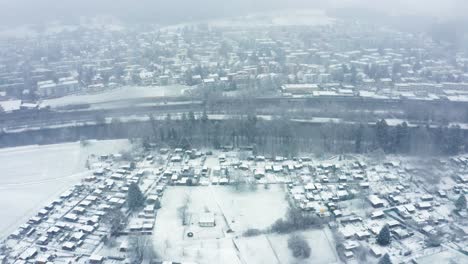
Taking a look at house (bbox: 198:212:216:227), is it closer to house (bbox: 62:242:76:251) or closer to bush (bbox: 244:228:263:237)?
Answer: bush (bbox: 244:228:263:237)

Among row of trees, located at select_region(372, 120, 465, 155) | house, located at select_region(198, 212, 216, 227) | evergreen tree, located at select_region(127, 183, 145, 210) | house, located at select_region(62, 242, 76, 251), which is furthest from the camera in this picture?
row of trees, located at select_region(372, 120, 465, 155)

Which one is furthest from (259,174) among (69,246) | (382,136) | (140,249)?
(69,246)

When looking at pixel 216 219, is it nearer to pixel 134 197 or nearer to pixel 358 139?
pixel 134 197

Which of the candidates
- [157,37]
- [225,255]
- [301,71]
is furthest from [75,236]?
[157,37]

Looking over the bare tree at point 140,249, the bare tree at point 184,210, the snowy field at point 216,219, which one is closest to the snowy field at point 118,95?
the snowy field at point 216,219

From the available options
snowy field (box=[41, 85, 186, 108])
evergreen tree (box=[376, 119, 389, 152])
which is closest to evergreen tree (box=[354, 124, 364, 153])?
evergreen tree (box=[376, 119, 389, 152])

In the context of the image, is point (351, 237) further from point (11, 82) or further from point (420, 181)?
point (11, 82)

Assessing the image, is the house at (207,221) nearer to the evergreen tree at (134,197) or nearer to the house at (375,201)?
the evergreen tree at (134,197)
